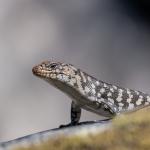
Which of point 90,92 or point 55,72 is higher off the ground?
point 55,72

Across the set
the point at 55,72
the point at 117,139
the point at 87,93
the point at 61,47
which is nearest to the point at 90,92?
the point at 87,93

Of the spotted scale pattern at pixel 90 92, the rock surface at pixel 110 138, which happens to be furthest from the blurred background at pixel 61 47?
the rock surface at pixel 110 138

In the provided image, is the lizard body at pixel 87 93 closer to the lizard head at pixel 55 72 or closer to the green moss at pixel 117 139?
the lizard head at pixel 55 72

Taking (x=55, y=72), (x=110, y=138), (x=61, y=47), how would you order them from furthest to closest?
(x=61, y=47)
(x=55, y=72)
(x=110, y=138)

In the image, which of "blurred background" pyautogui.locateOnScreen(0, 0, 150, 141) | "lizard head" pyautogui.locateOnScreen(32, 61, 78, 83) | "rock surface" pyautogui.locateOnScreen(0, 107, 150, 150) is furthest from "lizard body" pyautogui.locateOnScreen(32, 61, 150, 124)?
"blurred background" pyautogui.locateOnScreen(0, 0, 150, 141)

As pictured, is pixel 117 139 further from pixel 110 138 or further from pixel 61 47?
pixel 61 47

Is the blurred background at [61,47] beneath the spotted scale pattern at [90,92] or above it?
beneath

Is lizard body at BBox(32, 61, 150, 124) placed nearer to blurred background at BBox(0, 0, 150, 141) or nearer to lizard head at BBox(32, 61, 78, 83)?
lizard head at BBox(32, 61, 78, 83)

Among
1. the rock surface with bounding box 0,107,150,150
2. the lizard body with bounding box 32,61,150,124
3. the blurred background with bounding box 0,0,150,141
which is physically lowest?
the blurred background with bounding box 0,0,150,141

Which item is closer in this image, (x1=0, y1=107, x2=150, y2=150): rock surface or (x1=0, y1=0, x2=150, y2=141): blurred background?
(x1=0, y1=107, x2=150, y2=150): rock surface
